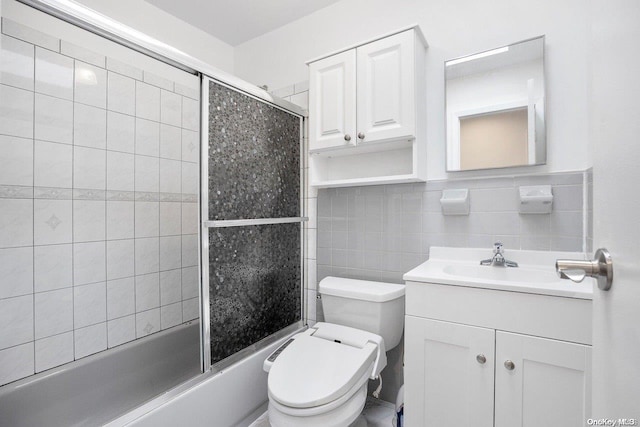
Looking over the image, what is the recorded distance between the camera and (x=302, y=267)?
2.14 meters

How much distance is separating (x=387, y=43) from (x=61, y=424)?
2522 millimetres

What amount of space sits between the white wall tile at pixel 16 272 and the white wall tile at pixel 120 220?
14.8 inches

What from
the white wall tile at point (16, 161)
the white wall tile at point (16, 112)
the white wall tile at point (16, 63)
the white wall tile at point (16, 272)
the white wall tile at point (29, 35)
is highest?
the white wall tile at point (29, 35)

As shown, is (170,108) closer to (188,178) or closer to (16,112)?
(188,178)

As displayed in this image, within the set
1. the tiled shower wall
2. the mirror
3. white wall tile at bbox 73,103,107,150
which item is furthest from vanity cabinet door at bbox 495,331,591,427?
white wall tile at bbox 73,103,107,150

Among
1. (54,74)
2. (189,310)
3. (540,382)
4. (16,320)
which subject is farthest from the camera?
(189,310)

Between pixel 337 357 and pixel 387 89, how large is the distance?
4.43ft

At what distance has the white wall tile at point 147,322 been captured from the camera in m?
1.95

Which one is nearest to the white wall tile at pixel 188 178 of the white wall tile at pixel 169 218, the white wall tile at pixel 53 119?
the white wall tile at pixel 169 218

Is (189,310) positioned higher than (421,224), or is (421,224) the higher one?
(421,224)

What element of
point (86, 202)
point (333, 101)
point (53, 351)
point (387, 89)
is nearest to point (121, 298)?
point (53, 351)

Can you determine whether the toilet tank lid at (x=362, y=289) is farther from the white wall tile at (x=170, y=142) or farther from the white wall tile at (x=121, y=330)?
the white wall tile at (x=170, y=142)

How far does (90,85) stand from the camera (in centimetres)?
173

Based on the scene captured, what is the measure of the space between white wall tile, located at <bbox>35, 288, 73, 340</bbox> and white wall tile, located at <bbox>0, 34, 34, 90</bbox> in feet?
3.45
